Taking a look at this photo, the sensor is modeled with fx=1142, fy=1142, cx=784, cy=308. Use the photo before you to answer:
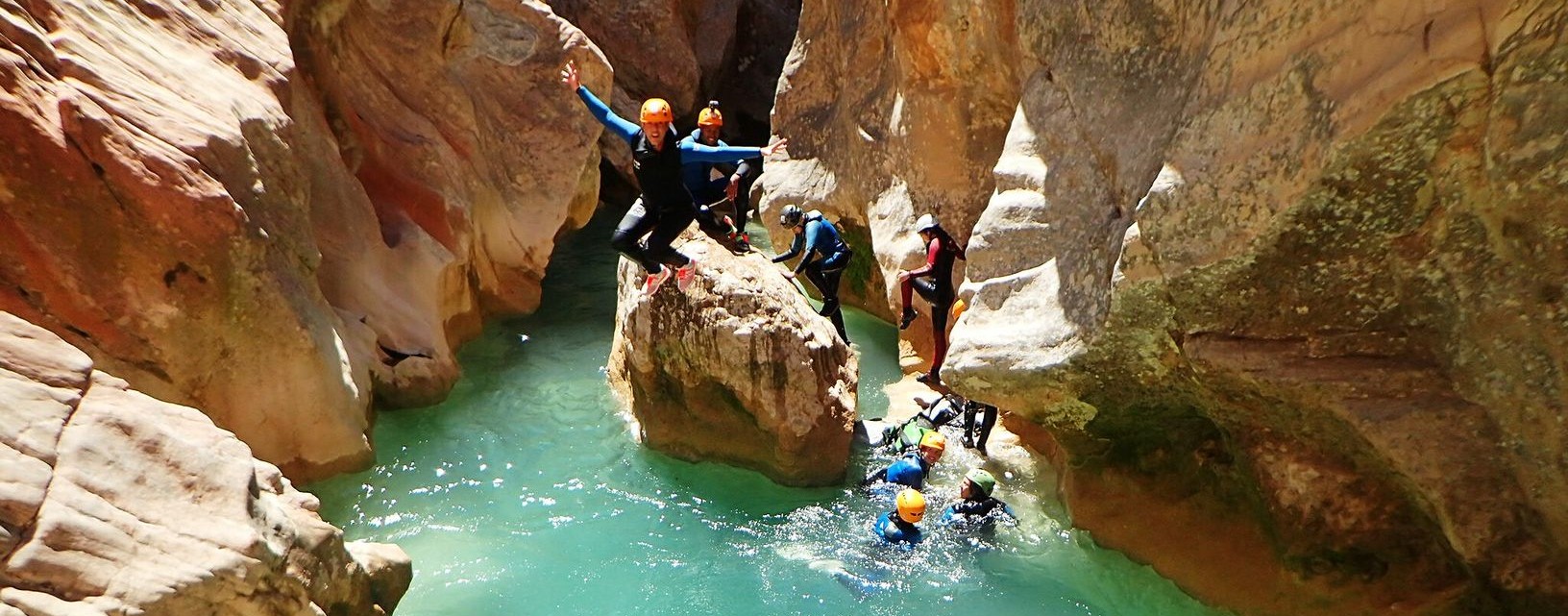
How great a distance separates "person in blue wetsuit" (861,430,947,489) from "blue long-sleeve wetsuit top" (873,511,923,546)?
0.54 metres

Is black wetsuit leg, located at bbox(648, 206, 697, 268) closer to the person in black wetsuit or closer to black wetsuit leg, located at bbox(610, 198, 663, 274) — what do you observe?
black wetsuit leg, located at bbox(610, 198, 663, 274)

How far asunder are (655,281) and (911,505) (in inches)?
99.3

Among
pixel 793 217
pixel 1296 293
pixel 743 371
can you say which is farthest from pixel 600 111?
pixel 1296 293

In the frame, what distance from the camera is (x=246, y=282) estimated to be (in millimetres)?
7895

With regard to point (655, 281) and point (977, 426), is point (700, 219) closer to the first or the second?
point (655, 281)

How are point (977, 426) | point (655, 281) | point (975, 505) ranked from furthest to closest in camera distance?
1. point (977, 426)
2. point (655, 281)
3. point (975, 505)

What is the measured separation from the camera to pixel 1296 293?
5.70 meters

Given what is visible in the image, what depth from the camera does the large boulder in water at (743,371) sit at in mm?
8414

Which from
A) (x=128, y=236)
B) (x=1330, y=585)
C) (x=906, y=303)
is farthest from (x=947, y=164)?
(x=128, y=236)

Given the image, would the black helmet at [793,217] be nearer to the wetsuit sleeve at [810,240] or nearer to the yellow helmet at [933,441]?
the wetsuit sleeve at [810,240]

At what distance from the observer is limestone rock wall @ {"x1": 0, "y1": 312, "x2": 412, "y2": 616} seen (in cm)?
423

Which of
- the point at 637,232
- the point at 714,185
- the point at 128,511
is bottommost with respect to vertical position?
the point at 128,511

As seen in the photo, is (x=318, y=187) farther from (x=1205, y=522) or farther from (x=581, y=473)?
(x=1205, y=522)

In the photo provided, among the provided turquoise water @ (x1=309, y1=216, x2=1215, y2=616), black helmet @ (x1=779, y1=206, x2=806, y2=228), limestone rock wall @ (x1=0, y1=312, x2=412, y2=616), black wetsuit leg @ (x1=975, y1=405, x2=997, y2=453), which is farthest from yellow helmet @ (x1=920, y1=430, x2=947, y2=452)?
limestone rock wall @ (x1=0, y1=312, x2=412, y2=616)
